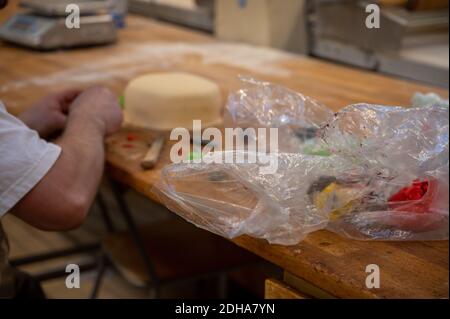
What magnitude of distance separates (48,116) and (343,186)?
0.74 metres

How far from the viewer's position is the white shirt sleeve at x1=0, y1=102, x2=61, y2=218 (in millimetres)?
966

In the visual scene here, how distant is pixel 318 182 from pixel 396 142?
0.44 ft

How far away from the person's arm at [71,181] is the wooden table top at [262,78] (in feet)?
0.26

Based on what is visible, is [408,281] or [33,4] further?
[33,4]

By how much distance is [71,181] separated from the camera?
41.8 inches

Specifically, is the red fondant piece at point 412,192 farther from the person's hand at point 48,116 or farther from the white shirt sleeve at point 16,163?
the person's hand at point 48,116

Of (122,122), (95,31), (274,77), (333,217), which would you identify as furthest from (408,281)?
(95,31)

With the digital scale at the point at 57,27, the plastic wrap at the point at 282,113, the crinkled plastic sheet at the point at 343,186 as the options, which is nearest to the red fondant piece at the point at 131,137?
the plastic wrap at the point at 282,113

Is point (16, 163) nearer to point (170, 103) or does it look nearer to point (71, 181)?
point (71, 181)

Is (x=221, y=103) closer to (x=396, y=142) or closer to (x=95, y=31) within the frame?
(x=396, y=142)

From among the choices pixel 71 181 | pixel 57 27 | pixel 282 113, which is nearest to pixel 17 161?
pixel 71 181

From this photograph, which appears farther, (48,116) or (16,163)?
(48,116)

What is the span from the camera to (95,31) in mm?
2355
